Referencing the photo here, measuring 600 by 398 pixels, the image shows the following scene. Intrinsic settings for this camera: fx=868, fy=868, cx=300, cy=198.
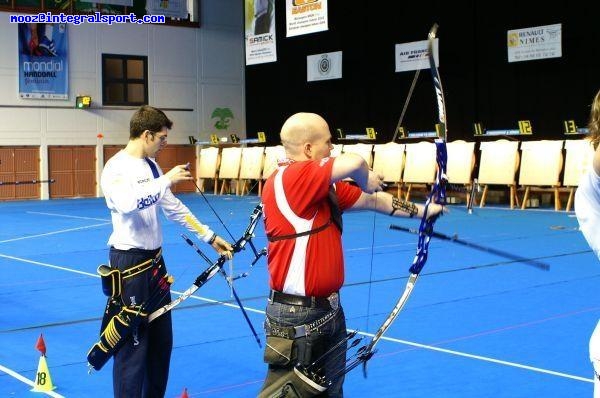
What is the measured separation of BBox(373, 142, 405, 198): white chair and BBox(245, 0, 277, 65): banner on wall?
4.13m

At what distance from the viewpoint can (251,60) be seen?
24.6 m

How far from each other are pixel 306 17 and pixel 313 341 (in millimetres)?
18124

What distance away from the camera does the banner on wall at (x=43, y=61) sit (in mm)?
24734

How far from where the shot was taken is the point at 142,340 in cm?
446

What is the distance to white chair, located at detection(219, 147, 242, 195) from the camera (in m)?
25.5

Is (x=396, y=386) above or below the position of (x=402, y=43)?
below

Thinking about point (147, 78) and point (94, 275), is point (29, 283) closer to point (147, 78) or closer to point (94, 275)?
point (94, 275)

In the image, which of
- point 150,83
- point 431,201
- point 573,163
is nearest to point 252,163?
point 150,83

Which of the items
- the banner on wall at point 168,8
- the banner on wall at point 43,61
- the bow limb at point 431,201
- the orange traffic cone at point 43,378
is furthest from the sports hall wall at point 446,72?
the bow limb at point 431,201

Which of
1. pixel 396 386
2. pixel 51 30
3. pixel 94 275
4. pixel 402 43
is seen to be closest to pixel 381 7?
pixel 402 43

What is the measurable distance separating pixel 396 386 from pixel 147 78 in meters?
22.8

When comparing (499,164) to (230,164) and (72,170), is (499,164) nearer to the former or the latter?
(230,164)

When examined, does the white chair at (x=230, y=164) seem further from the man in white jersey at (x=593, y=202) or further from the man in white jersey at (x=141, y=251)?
the man in white jersey at (x=593, y=202)

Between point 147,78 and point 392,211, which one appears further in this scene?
point 147,78
